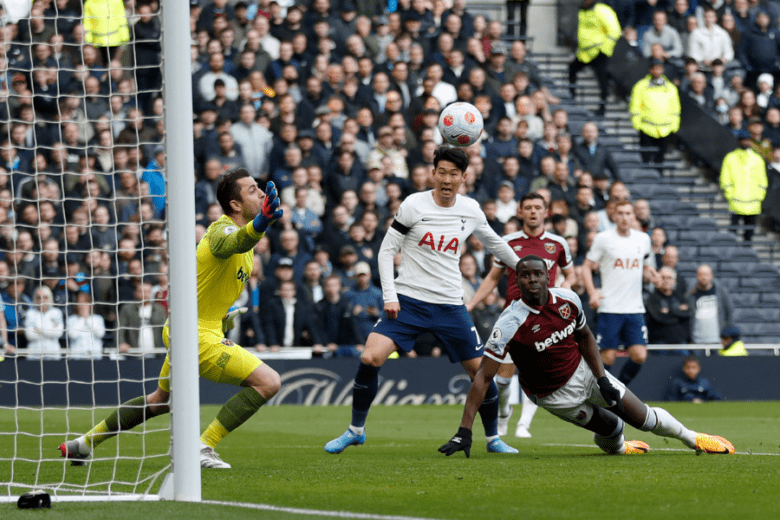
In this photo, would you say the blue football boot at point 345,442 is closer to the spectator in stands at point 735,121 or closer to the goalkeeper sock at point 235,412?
the goalkeeper sock at point 235,412

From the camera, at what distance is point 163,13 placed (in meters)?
5.48

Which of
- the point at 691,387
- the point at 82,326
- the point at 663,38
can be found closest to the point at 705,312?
the point at 691,387

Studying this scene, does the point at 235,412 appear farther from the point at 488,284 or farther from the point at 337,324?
the point at 337,324

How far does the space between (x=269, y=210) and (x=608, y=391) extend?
273 centimetres

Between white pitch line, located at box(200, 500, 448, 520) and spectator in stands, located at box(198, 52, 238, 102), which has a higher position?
spectator in stands, located at box(198, 52, 238, 102)

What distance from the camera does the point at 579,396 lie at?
24.9ft

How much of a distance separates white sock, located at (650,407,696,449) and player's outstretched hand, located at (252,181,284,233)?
3137mm

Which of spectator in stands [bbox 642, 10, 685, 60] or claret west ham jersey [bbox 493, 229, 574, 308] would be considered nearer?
claret west ham jersey [bbox 493, 229, 574, 308]

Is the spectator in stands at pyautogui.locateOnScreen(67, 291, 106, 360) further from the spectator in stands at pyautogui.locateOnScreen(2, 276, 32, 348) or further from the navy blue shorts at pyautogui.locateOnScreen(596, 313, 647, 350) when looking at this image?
the navy blue shorts at pyautogui.locateOnScreen(596, 313, 647, 350)

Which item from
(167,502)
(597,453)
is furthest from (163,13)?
(597,453)

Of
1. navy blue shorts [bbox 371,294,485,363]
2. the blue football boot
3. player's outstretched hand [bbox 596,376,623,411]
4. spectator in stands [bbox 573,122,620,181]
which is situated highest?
spectator in stands [bbox 573,122,620,181]

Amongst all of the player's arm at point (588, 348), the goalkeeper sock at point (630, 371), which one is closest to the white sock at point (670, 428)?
the player's arm at point (588, 348)

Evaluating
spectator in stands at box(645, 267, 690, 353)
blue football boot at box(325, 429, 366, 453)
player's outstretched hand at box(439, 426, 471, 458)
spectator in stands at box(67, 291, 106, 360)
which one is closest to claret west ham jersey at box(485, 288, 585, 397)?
player's outstretched hand at box(439, 426, 471, 458)

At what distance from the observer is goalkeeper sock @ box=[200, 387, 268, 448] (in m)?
7.25
